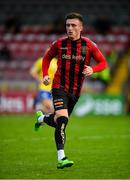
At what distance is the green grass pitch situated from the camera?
896 cm

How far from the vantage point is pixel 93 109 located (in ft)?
72.5

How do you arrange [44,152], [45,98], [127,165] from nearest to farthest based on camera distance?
[127,165] → [44,152] → [45,98]

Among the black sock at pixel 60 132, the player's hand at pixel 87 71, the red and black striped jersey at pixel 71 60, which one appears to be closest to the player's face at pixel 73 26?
the red and black striped jersey at pixel 71 60

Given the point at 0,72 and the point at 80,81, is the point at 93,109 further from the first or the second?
the point at 80,81

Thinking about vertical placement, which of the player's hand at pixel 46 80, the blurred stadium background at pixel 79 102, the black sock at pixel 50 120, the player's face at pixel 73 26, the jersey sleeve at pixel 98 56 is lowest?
the blurred stadium background at pixel 79 102

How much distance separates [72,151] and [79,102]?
1026 centimetres

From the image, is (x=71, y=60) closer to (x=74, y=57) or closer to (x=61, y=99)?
(x=74, y=57)

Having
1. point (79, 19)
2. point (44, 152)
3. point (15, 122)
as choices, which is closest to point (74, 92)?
point (79, 19)

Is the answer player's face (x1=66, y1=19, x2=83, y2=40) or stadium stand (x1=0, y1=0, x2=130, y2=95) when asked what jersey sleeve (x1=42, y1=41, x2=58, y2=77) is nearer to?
player's face (x1=66, y1=19, x2=83, y2=40)

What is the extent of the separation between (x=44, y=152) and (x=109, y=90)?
12.7 metres

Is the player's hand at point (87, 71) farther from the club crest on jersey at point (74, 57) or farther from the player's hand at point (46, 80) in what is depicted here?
the player's hand at point (46, 80)

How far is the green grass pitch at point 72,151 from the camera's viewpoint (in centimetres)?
896

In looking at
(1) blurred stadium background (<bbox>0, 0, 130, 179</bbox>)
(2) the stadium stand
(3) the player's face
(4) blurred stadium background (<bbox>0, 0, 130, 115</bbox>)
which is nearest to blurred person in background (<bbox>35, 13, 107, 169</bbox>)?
(3) the player's face

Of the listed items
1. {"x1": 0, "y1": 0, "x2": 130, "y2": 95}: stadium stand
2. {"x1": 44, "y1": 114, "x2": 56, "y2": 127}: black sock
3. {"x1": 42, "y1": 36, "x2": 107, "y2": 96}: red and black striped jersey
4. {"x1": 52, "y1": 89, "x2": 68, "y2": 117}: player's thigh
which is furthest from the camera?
{"x1": 0, "y1": 0, "x2": 130, "y2": 95}: stadium stand
